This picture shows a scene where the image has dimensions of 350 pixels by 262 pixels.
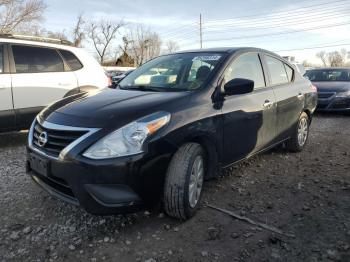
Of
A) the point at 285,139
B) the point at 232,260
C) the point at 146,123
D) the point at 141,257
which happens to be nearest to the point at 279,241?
the point at 232,260

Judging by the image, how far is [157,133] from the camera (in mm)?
3037

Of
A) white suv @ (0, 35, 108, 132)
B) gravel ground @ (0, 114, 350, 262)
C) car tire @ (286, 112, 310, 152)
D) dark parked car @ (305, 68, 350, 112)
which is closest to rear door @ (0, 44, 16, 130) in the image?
white suv @ (0, 35, 108, 132)

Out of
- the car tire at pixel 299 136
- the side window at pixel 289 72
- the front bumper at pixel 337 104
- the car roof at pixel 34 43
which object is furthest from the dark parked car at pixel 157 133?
the front bumper at pixel 337 104

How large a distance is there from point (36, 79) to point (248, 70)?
3561 millimetres

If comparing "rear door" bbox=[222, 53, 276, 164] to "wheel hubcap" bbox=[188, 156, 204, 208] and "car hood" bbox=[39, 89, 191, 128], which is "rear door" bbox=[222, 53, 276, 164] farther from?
"car hood" bbox=[39, 89, 191, 128]

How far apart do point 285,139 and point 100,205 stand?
132 inches

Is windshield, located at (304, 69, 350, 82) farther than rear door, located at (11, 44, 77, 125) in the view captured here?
Yes

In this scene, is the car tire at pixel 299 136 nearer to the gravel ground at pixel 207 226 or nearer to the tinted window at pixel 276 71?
the tinted window at pixel 276 71

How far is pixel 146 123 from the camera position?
3025 mm

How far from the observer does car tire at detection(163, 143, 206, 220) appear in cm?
314

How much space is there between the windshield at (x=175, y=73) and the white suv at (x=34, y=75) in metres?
2.17

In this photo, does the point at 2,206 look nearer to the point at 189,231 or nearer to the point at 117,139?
the point at 117,139

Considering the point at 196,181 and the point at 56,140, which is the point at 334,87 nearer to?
the point at 196,181

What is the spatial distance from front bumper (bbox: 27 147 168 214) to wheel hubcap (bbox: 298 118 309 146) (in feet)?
11.4
